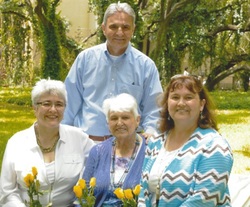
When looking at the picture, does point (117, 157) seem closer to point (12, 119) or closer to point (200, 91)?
point (200, 91)

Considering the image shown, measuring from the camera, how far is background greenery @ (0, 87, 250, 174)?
7786 millimetres

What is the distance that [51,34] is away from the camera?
14.8 m

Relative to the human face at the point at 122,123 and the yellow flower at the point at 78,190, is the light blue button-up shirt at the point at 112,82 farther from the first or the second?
the yellow flower at the point at 78,190

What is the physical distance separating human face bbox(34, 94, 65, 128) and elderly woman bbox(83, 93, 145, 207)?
29 centimetres

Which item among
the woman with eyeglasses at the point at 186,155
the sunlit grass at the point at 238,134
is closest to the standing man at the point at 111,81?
the woman with eyeglasses at the point at 186,155

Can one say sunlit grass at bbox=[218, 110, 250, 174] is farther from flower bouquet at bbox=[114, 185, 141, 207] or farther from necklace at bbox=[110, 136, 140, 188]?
flower bouquet at bbox=[114, 185, 141, 207]

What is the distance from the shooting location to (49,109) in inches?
124

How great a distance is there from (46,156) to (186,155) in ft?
3.40

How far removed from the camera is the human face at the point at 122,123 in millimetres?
3174

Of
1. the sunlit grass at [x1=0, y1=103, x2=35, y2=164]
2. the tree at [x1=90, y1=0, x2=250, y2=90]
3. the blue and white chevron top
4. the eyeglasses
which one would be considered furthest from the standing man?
the tree at [x1=90, y1=0, x2=250, y2=90]

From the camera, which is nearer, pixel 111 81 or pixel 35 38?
pixel 111 81

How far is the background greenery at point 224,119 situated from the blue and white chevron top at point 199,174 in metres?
4.01

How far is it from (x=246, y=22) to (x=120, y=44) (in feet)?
46.4

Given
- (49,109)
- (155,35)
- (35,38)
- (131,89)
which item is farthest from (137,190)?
(35,38)
